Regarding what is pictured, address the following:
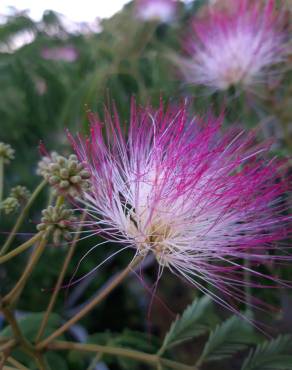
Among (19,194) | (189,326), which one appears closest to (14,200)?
(19,194)

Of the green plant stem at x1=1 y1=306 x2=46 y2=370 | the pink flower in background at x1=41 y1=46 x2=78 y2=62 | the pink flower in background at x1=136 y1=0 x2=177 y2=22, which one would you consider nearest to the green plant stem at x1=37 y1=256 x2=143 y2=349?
the green plant stem at x1=1 y1=306 x2=46 y2=370

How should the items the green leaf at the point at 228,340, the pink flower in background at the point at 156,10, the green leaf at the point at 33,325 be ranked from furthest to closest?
the pink flower in background at the point at 156,10 < the green leaf at the point at 33,325 < the green leaf at the point at 228,340

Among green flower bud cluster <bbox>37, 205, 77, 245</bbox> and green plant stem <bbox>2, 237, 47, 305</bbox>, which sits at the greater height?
green flower bud cluster <bbox>37, 205, 77, 245</bbox>

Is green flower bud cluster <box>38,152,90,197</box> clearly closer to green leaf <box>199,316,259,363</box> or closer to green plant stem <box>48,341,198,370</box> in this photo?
green plant stem <box>48,341,198,370</box>

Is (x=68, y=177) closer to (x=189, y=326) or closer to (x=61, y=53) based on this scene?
(x=189, y=326)

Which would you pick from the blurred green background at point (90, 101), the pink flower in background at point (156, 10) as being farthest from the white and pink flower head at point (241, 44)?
the pink flower in background at point (156, 10)

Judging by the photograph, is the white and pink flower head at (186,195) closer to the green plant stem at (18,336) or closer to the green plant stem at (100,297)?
the green plant stem at (100,297)
